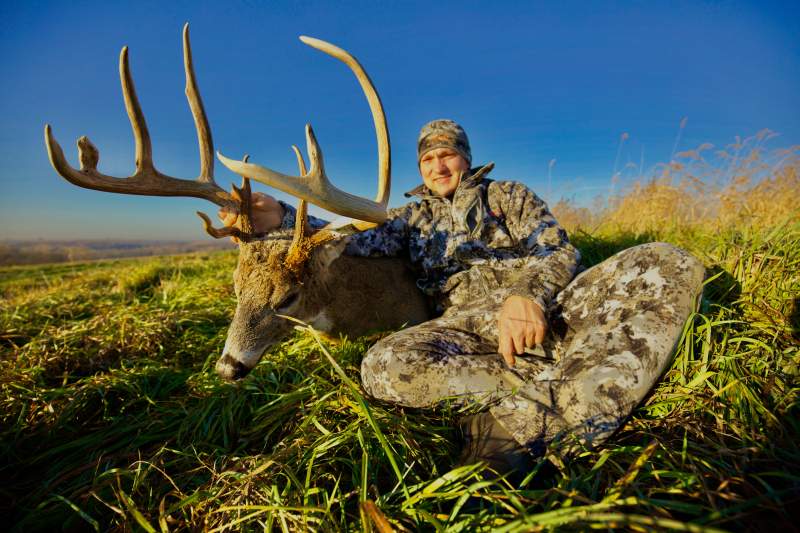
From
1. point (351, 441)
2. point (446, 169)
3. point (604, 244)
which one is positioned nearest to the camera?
point (351, 441)

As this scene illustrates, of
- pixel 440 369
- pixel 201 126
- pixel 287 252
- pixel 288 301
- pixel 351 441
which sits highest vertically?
pixel 201 126

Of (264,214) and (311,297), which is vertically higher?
(264,214)

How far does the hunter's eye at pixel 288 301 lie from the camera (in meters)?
2.44

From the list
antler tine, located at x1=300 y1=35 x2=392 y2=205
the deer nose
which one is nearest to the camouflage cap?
antler tine, located at x1=300 y1=35 x2=392 y2=205

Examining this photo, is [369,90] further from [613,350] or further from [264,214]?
[613,350]

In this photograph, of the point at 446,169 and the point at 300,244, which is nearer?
the point at 300,244

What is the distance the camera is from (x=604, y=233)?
4.29 metres

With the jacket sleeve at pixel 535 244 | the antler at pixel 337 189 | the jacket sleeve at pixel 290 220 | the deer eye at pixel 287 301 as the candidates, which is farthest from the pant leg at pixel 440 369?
the jacket sleeve at pixel 290 220

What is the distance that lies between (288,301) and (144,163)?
1477 millimetres

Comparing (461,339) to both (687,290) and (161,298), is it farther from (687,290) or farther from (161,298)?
(161,298)

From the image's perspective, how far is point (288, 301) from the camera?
249cm

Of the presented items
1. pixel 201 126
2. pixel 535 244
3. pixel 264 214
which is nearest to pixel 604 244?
pixel 535 244

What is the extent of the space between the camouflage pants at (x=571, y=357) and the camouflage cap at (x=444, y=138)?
1632 mm

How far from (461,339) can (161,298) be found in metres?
4.51
